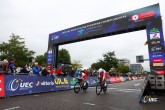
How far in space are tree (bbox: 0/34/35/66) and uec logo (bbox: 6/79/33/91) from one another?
3441 cm

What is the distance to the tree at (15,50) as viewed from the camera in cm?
4644

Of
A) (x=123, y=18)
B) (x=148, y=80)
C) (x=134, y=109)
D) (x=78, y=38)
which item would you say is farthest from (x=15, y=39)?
(x=134, y=109)

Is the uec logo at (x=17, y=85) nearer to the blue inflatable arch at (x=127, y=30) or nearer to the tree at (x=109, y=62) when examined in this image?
the blue inflatable arch at (x=127, y=30)

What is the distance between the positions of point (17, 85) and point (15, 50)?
37.0 metres

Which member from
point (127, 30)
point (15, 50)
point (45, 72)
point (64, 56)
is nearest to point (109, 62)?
point (64, 56)

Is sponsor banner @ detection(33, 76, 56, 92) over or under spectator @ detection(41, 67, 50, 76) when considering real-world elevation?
under

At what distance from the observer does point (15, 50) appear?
47406 millimetres

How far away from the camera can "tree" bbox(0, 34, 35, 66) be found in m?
46.4
